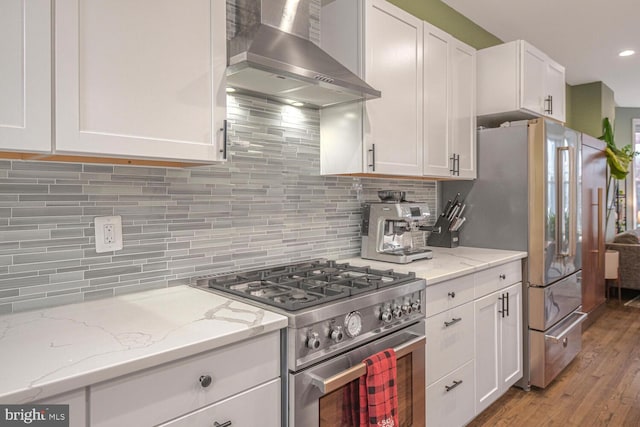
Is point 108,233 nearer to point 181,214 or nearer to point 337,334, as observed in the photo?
point 181,214

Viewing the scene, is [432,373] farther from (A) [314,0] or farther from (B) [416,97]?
(A) [314,0]

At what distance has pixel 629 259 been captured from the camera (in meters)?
5.20

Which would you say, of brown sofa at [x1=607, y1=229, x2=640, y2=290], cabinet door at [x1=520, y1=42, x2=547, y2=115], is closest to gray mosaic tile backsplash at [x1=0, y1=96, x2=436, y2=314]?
cabinet door at [x1=520, y1=42, x2=547, y2=115]

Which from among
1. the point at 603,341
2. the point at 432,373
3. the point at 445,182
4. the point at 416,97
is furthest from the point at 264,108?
the point at 603,341

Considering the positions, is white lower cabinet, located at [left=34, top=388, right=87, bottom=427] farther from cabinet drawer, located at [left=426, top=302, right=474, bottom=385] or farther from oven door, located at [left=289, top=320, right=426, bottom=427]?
cabinet drawer, located at [left=426, top=302, right=474, bottom=385]

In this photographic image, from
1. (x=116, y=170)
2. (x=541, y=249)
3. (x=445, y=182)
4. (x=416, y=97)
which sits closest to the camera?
(x=116, y=170)

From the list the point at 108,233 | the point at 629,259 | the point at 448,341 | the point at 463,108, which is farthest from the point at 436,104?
the point at 629,259

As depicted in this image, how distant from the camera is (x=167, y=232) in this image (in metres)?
1.77

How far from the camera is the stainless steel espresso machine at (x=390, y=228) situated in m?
2.40

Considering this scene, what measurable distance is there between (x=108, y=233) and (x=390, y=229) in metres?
1.52

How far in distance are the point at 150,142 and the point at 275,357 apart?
0.80m

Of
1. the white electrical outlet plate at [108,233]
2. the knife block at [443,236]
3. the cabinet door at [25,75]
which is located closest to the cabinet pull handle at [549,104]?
the knife block at [443,236]

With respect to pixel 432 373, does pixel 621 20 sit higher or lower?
higher

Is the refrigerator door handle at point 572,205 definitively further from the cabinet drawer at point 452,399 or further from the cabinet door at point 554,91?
the cabinet drawer at point 452,399
